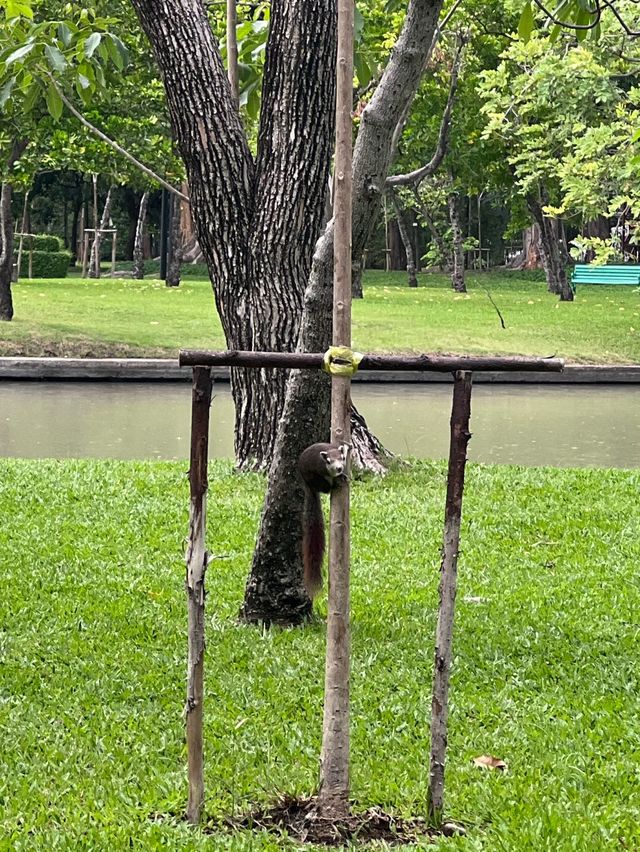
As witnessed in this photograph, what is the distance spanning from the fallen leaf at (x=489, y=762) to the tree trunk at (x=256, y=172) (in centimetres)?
403

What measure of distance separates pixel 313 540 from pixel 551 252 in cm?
2772

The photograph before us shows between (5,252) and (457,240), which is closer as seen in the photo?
(5,252)

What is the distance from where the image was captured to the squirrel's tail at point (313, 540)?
3.21m

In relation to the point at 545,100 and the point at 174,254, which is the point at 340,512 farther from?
the point at 174,254

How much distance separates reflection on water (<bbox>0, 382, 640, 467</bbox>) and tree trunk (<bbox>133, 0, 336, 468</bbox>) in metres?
2.93

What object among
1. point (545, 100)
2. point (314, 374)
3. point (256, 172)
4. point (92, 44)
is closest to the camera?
point (314, 374)

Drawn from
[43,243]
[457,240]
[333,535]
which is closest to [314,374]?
[333,535]

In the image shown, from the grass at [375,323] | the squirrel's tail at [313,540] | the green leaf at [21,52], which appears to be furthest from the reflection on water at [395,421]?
the squirrel's tail at [313,540]

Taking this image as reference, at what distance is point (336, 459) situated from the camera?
298cm

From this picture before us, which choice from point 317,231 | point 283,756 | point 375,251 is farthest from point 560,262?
point 283,756

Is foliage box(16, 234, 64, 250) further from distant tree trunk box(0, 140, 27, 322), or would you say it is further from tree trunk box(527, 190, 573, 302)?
distant tree trunk box(0, 140, 27, 322)

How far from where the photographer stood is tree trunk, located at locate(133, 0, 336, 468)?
21.7ft

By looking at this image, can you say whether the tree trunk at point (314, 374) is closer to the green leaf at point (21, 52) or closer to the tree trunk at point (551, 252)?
the green leaf at point (21, 52)

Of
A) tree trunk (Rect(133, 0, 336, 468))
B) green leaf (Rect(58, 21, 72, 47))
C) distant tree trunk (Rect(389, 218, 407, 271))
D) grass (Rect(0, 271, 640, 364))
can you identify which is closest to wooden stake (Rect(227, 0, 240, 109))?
tree trunk (Rect(133, 0, 336, 468))
